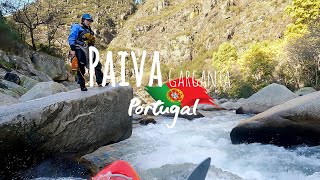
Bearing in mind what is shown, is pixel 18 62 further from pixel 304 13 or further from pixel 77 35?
pixel 304 13

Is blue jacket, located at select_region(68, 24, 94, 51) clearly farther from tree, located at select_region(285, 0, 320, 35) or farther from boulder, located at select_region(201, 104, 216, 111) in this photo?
tree, located at select_region(285, 0, 320, 35)

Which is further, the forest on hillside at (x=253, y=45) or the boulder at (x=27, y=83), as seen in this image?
the forest on hillside at (x=253, y=45)

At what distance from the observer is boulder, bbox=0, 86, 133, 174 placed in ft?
15.6

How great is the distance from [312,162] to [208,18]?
13288 cm

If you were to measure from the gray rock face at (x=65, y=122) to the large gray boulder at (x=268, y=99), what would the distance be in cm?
1174

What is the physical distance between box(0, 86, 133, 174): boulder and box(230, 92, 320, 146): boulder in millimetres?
3945

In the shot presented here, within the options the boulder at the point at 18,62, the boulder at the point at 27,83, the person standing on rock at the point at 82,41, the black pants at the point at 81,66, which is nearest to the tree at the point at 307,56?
the boulder at the point at 18,62

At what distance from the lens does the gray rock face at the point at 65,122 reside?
4.77 metres

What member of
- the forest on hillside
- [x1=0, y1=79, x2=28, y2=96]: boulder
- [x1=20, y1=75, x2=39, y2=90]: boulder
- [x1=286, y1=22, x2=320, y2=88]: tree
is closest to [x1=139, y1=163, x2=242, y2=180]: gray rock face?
[x1=0, y1=79, x2=28, y2=96]: boulder

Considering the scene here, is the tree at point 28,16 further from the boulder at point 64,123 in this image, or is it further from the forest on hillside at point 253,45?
the boulder at point 64,123

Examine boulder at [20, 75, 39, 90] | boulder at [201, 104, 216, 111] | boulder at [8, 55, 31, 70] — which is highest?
boulder at [8, 55, 31, 70]

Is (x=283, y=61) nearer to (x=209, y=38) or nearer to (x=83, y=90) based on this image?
(x=83, y=90)

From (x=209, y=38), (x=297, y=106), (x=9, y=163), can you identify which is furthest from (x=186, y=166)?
(x=209, y=38)

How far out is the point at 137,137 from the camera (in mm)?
11367
